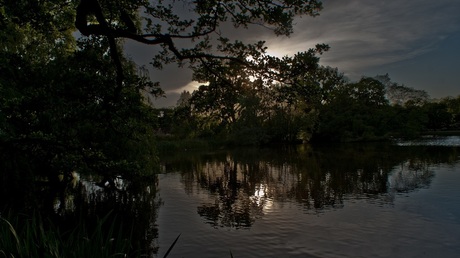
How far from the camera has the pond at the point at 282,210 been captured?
15.0m

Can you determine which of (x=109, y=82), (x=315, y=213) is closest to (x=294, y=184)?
(x=315, y=213)

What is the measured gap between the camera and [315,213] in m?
20.4

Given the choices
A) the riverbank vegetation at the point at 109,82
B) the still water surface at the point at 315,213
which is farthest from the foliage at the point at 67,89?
the still water surface at the point at 315,213

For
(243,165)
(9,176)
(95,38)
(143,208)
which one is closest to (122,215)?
(143,208)

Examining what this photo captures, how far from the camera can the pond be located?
15031mm

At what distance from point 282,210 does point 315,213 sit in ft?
6.68

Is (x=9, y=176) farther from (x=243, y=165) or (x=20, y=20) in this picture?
(x=243, y=165)

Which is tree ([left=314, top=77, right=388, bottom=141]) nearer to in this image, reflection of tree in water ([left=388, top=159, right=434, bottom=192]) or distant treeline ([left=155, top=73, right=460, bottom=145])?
distant treeline ([left=155, top=73, right=460, bottom=145])

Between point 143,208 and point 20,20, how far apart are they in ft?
46.7

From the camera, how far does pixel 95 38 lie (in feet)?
34.4

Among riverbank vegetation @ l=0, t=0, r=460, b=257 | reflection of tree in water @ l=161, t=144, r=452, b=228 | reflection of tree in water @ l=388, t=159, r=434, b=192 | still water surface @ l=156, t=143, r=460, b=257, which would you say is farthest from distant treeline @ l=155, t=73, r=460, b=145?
riverbank vegetation @ l=0, t=0, r=460, b=257

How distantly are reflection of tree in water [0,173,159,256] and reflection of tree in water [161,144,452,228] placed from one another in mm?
3599

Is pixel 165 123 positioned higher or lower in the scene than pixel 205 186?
higher

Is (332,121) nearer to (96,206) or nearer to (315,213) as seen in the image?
(315,213)
